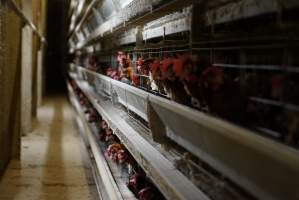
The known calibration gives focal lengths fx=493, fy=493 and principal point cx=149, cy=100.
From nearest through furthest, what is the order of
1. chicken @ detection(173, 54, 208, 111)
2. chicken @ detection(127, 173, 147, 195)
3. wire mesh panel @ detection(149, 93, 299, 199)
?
wire mesh panel @ detection(149, 93, 299, 199)
chicken @ detection(173, 54, 208, 111)
chicken @ detection(127, 173, 147, 195)

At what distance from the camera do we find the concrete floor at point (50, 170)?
405cm

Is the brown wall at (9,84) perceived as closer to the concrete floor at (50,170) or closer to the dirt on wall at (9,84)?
the dirt on wall at (9,84)

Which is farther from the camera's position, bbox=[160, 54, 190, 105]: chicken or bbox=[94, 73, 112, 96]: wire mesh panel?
bbox=[94, 73, 112, 96]: wire mesh panel

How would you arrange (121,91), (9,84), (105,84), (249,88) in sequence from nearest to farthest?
1. (249,88)
2. (121,91)
3. (105,84)
4. (9,84)

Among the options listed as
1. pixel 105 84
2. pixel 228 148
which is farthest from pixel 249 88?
pixel 105 84

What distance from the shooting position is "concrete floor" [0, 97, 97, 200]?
4.05m

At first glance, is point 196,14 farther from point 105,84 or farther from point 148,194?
point 105,84

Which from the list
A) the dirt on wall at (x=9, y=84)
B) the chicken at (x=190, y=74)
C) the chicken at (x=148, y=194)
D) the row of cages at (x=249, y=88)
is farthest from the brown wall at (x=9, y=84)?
the chicken at (x=190, y=74)

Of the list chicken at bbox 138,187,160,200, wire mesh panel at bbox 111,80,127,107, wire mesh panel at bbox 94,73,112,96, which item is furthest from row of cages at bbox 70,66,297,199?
wire mesh panel at bbox 94,73,112,96

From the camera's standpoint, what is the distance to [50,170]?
486 cm

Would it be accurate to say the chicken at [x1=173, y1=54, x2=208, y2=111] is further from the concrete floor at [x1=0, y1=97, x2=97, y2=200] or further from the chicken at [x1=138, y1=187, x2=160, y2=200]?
the concrete floor at [x1=0, y1=97, x2=97, y2=200]

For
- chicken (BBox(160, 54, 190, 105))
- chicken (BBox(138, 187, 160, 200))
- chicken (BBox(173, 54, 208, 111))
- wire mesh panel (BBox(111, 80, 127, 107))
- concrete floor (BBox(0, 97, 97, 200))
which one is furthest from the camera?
concrete floor (BBox(0, 97, 97, 200))

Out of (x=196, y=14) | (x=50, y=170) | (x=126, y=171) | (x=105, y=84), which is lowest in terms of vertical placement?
(x=50, y=170)

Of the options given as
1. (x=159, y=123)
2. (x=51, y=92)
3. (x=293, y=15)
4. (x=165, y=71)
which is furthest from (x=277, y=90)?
(x=51, y=92)
